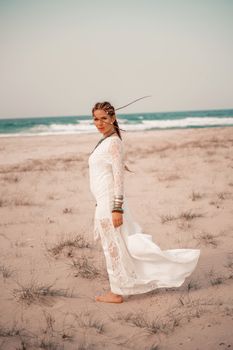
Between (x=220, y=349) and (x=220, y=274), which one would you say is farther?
(x=220, y=274)

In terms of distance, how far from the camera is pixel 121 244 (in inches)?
124

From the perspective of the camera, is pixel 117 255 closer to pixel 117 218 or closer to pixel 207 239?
pixel 117 218

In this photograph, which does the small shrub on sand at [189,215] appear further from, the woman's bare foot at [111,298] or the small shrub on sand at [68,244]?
the woman's bare foot at [111,298]

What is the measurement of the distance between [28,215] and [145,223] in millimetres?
2420

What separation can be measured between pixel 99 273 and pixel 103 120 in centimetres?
200

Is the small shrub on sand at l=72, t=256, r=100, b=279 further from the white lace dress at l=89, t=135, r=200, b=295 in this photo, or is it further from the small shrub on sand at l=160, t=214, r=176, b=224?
the small shrub on sand at l=160, t=214, r=176, b=224

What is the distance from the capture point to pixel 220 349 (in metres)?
2.62

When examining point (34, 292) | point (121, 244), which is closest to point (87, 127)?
point (34, 292)

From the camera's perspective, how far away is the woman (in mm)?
3105

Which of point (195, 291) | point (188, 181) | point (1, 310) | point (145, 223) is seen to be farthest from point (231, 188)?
point (1, 310)

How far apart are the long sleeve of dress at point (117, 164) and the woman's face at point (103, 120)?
165 millimetres

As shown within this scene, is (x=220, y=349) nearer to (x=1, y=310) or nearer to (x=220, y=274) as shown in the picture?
(x=220, y=274)

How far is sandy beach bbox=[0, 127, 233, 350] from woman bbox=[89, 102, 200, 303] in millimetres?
332

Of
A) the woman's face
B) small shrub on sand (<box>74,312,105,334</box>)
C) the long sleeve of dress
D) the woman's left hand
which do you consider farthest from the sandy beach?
the woman's face
